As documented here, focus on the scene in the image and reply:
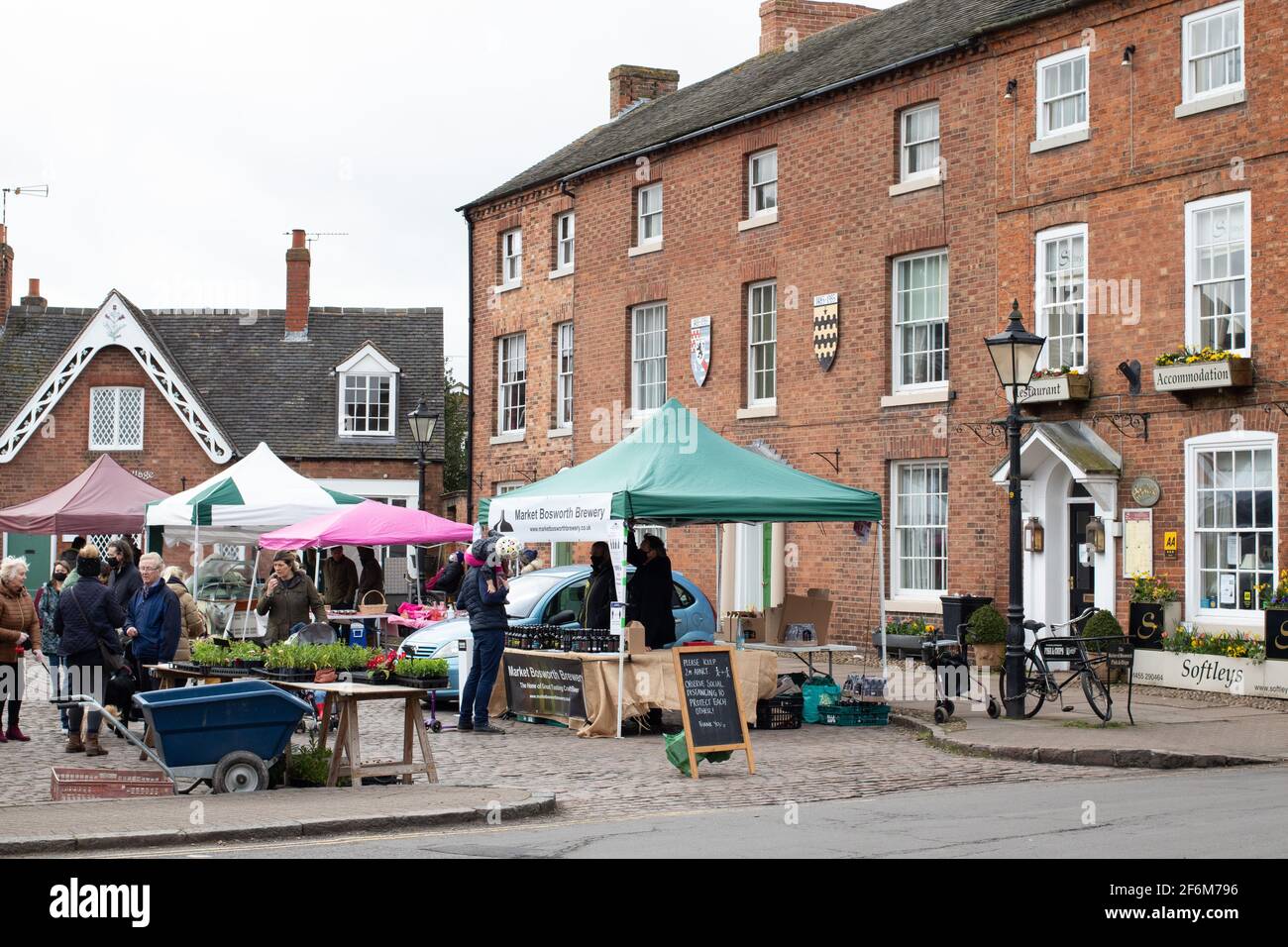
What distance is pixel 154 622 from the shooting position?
15602 millimetres

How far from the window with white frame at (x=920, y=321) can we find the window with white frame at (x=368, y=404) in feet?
70.8

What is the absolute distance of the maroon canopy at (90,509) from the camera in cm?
2630

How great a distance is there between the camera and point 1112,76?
21.9m

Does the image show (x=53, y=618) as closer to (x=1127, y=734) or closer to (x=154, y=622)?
(x=154, y=622)

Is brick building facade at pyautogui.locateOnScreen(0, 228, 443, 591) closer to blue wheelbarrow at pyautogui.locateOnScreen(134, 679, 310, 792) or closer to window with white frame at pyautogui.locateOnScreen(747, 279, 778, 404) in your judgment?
window with white frame at pyautogui.locateOnScreen(747, 279, 778, 404)

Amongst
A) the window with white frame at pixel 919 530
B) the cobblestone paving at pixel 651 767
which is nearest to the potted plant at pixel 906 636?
the window with white frame at pixel 919 530

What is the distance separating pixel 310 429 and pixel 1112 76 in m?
26.9

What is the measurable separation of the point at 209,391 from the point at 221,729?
1316 inches

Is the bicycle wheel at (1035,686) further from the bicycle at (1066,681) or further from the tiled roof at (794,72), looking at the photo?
the tiled roof at (794,72)

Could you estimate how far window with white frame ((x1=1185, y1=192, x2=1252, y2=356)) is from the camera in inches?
792

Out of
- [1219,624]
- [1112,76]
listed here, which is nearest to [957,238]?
[1112,76]

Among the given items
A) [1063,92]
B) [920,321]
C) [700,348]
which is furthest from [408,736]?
[700,348]

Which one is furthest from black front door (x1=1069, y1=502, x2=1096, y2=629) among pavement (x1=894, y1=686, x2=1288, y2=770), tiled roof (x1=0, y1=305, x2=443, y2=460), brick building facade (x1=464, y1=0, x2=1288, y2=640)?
tiled roof (x1=0, y1=305, x2=443, y2=460)

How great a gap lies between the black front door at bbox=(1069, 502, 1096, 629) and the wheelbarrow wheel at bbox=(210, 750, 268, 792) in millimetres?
13427
